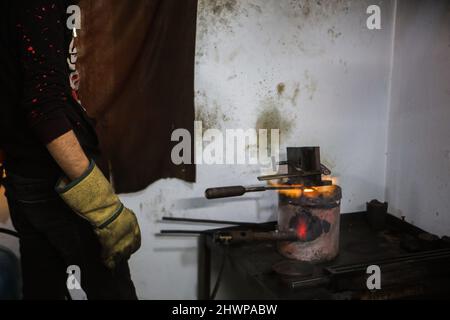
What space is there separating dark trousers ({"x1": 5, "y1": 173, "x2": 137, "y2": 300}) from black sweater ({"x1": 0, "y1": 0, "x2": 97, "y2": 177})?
131 mm

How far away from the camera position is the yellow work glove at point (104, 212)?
107cm

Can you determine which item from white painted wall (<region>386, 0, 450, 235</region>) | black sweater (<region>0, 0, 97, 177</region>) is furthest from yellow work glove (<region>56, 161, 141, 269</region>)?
white painted wall (<region>386, 0, 450, 235</region>)

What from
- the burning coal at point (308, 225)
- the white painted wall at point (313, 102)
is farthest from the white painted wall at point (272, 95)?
the burning coal at point (308, 225)

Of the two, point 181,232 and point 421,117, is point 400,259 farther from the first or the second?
point 181,232

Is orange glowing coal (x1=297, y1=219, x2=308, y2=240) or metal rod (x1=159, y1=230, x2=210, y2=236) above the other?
orange glowing coal (x1=297, y1=219, x2=308, y2=240)

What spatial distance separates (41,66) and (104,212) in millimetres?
402

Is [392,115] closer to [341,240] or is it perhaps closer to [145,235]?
[341,240]

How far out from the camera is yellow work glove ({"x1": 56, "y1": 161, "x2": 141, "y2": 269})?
107cm

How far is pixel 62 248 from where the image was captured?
1.15 metres

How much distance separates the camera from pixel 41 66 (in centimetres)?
100

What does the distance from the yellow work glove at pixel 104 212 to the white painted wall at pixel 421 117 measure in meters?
1.24

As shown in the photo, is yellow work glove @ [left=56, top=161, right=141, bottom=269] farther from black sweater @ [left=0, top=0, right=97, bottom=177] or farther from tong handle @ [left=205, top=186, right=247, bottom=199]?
tong handle @ [left=205, top=186, right=247, bottom=199]

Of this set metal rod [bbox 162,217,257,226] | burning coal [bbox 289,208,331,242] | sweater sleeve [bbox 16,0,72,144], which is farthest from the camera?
metal rod [bbox 162,217,257,226]
